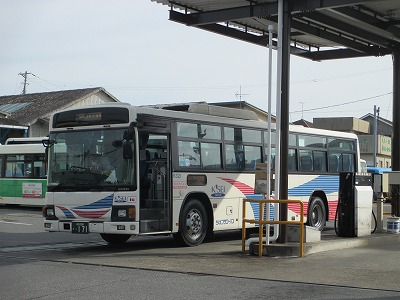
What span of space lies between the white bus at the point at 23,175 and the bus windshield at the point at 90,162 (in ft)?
45.4

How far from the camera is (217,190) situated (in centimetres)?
1561

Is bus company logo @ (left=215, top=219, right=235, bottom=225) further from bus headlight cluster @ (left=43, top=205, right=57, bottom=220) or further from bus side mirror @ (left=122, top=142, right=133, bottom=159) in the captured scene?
bus headlight cluster @ (left=43, top=205, right=57, bottom=220)

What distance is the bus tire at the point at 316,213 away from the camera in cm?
1877

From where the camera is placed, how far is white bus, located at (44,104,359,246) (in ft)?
44.8

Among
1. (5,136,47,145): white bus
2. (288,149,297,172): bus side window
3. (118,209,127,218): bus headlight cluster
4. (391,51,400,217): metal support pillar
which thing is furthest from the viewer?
(5,136,47,145): white bus

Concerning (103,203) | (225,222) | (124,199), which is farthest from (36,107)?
(124,199)

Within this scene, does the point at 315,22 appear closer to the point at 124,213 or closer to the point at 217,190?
the point at 217,190

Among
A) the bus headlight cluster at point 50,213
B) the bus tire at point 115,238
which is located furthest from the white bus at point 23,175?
the bus headlight cluster at point 50,213

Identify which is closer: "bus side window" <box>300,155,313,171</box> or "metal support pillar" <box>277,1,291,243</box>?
"metal support pillar" <box>277,1,291,243</box>

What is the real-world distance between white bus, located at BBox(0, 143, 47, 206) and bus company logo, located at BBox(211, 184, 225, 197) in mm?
14103

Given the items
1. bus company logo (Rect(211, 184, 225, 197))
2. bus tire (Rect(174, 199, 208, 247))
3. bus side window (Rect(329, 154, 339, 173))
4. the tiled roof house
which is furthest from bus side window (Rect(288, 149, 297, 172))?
the tiled roof house

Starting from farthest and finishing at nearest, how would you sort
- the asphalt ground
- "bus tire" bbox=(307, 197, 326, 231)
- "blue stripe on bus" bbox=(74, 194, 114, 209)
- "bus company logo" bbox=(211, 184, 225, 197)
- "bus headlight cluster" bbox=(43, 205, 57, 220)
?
"bus tire" bbox=(307, 197, 326, 231) < "bus company logo" bbox=(211, 184, 225, 197) < "bus headlight cluster" bbox=(43, 205, 57, 220) < "blue stripe on bus" bbox=(74, 194, 114, 209) < the asphalt ground

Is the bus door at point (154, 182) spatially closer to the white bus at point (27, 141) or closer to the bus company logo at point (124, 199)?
the bus company logo at point (124, 199)

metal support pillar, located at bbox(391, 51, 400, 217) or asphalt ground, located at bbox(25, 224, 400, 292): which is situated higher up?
metal support pillar, located at bbox(391, 51, 400, 217)
